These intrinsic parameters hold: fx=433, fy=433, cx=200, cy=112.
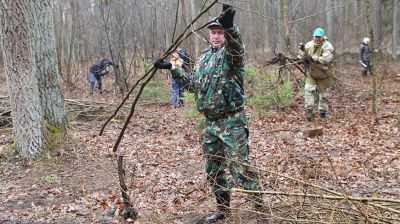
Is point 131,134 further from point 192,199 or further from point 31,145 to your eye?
point 192,199

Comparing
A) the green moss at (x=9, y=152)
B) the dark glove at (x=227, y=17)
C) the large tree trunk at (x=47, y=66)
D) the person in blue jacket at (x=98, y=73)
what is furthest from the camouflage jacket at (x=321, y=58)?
the person in blue jacket at (x=98, y=73)

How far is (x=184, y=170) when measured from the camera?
A: 6.81m

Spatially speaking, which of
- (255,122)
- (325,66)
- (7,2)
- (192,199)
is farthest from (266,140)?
(7,2)

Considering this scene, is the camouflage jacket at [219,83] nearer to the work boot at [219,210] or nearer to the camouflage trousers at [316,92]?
the work boot at [219,210]

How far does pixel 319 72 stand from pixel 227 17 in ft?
21.5

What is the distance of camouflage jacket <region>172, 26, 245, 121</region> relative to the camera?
4.06 m

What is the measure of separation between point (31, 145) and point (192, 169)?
2.63 meters

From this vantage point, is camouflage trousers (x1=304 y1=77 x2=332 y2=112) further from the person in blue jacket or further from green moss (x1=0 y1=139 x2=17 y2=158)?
the person in blue jacket

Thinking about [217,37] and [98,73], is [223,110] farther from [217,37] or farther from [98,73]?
[98,73]

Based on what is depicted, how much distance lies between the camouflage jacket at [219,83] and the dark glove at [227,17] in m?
0.37

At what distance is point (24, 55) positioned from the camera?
6730mm

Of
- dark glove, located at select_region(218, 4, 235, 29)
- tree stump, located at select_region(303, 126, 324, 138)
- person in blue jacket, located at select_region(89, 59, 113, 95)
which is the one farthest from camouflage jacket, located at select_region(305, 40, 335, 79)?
person in blue jacket, located at select_region(89, 59, 113, 95)

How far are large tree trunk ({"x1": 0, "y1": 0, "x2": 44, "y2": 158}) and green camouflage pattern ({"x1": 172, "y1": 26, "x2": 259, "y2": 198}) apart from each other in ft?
11.8

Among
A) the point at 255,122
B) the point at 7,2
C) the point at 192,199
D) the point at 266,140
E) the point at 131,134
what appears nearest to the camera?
the point at 192,199
